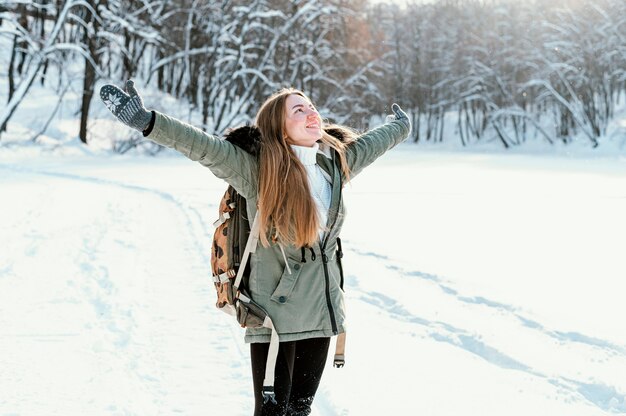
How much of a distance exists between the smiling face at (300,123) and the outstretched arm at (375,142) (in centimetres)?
32

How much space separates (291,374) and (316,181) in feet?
2.58

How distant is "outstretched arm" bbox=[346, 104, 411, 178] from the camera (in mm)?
3086

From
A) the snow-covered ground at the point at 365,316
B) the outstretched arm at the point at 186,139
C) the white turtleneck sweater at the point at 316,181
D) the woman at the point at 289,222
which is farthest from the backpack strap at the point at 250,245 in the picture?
the snow-covered ground at the point at 365,316

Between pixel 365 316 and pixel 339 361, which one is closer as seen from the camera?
pixel 339 361

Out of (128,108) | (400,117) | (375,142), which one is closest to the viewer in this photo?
(128,108)

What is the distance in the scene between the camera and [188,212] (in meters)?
13.2

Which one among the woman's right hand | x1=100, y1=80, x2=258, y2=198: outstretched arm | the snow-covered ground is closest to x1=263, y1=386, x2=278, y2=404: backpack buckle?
x1=100, y1=80, x2=258, y2=198: outstretched arm

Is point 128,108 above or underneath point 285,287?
above

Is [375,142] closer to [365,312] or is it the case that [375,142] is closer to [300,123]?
[300,123]

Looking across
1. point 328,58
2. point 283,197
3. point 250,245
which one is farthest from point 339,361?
point 328,58

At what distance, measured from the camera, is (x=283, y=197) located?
2.65m

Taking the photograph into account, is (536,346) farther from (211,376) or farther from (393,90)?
(393,90)

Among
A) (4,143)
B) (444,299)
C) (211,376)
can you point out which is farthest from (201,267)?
(4,143)

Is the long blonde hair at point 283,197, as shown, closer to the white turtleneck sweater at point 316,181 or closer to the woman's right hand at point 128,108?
the white turtleneck sweater at point 316,181
